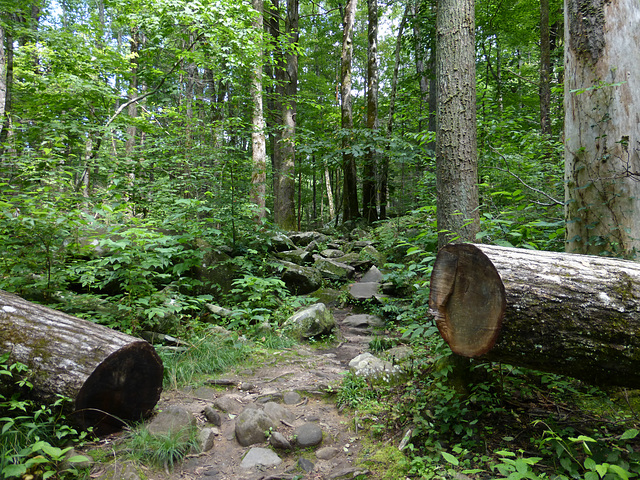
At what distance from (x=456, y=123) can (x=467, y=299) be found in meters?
2.02

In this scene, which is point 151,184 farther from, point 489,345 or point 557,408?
point 557,408

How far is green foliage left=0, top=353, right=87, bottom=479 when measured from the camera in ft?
7.13

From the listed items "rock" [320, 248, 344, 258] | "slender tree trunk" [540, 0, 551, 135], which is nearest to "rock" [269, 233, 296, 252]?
"rock" [320, 248, 344, 258]

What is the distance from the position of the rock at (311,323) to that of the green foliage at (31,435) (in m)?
3.10

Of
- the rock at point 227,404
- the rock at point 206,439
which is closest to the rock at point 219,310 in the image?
the rock at point 227,404

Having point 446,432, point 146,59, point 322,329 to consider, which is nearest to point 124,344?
point 446,432

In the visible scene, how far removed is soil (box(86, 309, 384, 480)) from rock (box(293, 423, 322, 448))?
5 cm

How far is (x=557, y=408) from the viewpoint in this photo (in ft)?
8.89

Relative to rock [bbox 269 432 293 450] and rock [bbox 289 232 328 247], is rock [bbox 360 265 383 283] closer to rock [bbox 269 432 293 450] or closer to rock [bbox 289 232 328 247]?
rock [bbox 289 232 328 247]

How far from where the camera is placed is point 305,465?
276cm

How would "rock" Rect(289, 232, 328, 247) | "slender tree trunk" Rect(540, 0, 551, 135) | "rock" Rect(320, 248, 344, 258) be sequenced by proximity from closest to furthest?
"slender tree trunk" Rect(540, 0, 551, 135) < "rock" Rect(320, 248, 344, 258) < "rock" Rect(289, 232, 328, 247)

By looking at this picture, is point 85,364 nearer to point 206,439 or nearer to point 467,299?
point 206,439

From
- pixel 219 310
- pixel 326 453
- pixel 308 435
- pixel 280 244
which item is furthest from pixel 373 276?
pixel 326 453

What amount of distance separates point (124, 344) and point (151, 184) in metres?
4.41
